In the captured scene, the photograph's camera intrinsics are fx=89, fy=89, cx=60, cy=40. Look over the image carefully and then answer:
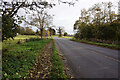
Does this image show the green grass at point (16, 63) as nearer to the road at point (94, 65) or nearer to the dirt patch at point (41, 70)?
the dirt patch at point (41, 70)

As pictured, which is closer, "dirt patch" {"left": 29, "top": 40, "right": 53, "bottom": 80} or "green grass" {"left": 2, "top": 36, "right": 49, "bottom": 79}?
"green grass" {"left": 2, "top": 36, "right": 49, "bottom": 79}

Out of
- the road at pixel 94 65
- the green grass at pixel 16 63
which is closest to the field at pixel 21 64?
the green grass at pixel 16 63

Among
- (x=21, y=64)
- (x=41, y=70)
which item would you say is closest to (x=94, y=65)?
(x=41, y=70)

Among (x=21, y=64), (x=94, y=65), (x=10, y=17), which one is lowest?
(x=94, y=65)

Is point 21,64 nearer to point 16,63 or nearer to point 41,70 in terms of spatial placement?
point 16,63

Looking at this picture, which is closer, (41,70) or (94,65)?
(41,70)

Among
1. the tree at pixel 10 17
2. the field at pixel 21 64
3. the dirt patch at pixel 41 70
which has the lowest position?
the dirt patch at pixel 41 70

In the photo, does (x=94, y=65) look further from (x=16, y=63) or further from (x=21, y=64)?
(x=16, y=63)

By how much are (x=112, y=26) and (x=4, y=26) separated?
81.8 feet

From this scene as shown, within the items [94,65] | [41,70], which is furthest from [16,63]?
[94,65]

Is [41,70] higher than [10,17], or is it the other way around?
[10,17]

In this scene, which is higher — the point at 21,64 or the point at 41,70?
the point at 21,64

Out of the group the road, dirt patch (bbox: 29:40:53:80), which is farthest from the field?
the road

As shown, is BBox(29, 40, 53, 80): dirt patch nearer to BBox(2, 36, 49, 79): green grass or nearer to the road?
BBox(2, 36, 49, 79): green grass
